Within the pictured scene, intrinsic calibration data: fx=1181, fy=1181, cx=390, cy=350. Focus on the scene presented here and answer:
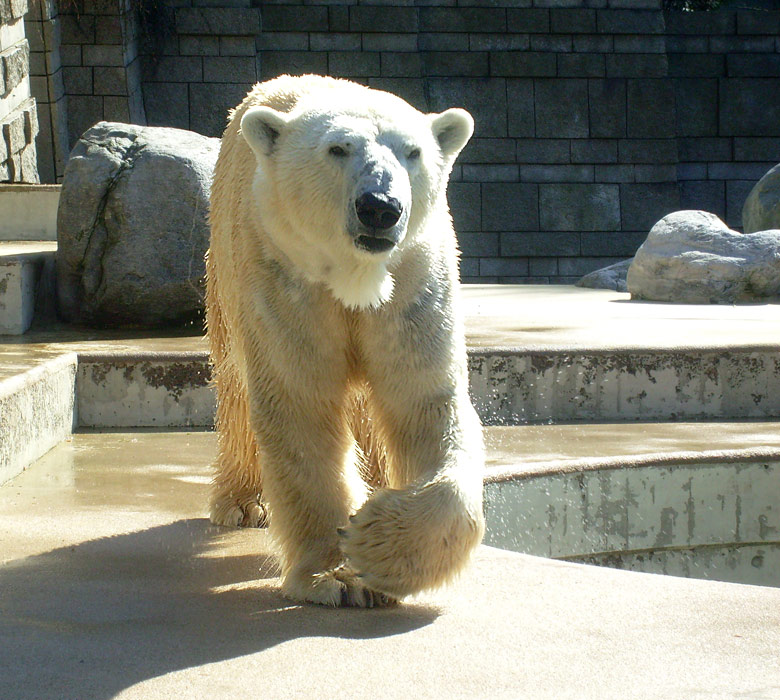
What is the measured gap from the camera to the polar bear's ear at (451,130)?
2.67 metres

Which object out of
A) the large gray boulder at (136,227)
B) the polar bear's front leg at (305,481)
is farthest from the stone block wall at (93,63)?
the polar bear's front leg at (305,481)

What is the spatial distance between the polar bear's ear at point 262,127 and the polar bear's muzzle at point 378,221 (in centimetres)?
36

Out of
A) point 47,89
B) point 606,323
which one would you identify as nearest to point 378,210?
point 606,323

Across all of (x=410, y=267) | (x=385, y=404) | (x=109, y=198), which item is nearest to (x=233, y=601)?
(x=385, y=404)

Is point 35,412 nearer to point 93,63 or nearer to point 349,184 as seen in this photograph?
point 349,184

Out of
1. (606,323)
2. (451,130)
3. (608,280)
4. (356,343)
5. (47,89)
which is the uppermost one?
(47,89)

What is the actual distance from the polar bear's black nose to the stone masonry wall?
10084 mm

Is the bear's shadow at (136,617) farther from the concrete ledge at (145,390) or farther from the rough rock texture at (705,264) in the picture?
the rough rock texture at (705,264)

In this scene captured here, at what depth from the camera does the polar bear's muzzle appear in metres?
2.31

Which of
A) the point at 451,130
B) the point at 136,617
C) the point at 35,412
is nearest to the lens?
the point at 136,617

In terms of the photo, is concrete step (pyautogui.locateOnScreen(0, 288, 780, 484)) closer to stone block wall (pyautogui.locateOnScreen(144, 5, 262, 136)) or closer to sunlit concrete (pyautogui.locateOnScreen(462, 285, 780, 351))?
sunlit concrete (pyautogui.locateOnScreen(462, 285, 780, 351))

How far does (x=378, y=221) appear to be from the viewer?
7.63 feet

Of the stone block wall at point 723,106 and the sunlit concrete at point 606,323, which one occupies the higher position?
the stone block wall at point 723,106

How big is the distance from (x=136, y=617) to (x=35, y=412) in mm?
2057
